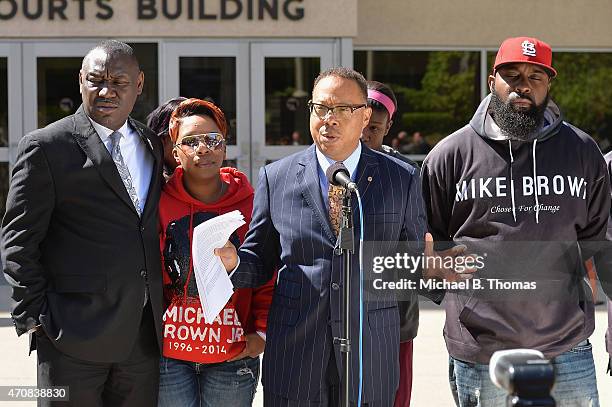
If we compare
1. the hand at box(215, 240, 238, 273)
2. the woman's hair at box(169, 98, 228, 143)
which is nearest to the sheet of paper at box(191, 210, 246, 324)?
the hand at box(215, 240, 238, 273)

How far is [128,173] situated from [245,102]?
354 inches

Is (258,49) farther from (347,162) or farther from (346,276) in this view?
(346,276)

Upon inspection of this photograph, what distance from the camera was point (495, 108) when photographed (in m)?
4.10

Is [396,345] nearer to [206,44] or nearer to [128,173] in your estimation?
[128,173]

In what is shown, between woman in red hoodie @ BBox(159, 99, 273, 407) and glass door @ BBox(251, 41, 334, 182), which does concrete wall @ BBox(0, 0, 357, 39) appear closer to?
glass door @ BBox(251, 41, 334, 182)

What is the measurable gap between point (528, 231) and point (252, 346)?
4.28 ft

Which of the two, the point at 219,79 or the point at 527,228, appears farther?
the point at 219,79

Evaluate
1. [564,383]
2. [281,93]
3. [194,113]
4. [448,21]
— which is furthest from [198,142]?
[448,21]

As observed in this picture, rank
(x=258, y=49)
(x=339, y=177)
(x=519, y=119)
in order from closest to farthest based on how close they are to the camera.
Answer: (x=339, y=177) < (x=519, y=119) < (x=258, y=49)

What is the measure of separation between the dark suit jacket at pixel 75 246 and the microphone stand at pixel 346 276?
94cm

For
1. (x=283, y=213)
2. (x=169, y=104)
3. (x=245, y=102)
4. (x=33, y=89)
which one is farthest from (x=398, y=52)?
(x=283, y=213)

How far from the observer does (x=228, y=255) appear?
12.2ft

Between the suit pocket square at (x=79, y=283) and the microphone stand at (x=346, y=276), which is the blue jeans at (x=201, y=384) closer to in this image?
the suit pocket square at (x=79, y=283)

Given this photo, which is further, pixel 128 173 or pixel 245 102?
pixel 245 102
